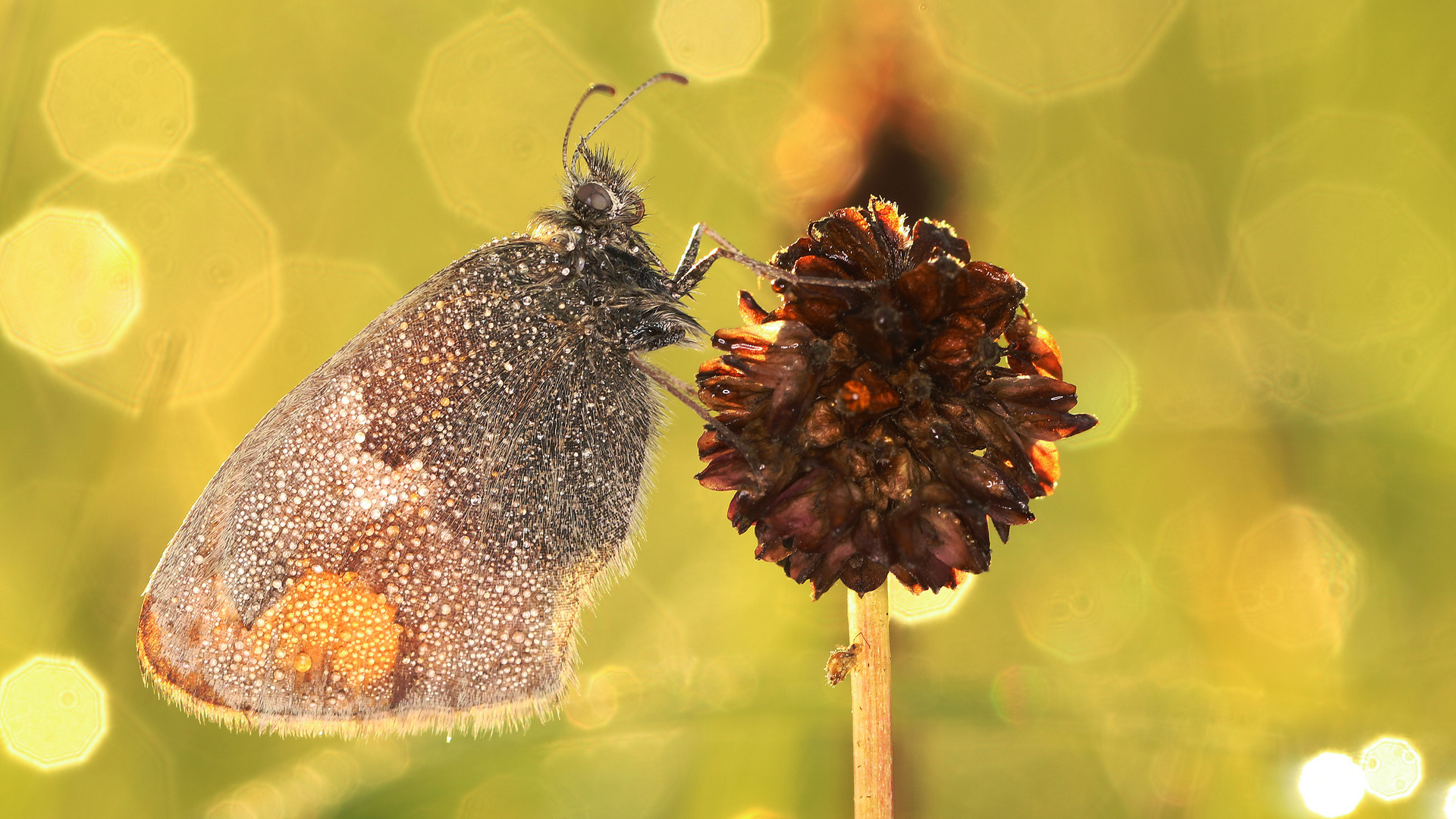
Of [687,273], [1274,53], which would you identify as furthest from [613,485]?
[1274,53]

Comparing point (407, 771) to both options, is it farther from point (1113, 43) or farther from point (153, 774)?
point (1113, 43)

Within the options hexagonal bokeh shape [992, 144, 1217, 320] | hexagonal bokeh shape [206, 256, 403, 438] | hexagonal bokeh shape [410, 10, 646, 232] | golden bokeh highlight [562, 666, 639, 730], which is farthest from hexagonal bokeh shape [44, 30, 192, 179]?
hexagonal bokeh shape [992, 144, 1217, 320]

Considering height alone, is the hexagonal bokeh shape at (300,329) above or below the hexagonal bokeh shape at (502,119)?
below

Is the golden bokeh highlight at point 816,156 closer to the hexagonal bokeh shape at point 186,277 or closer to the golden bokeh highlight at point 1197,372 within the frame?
the golden bokeh highlight at point 1197,372

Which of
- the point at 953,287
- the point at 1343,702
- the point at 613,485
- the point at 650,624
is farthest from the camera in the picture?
the point at 650,624

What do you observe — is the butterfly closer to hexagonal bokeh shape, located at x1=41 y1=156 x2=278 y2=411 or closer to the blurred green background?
the blurred green background

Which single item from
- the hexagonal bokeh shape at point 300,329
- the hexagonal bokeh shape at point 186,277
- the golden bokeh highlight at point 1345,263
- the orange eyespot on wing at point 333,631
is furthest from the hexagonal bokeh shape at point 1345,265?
the hexagonal bokeh shape at point 186,277

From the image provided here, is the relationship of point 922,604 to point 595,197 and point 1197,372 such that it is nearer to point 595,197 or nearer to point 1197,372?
point 1197,372
